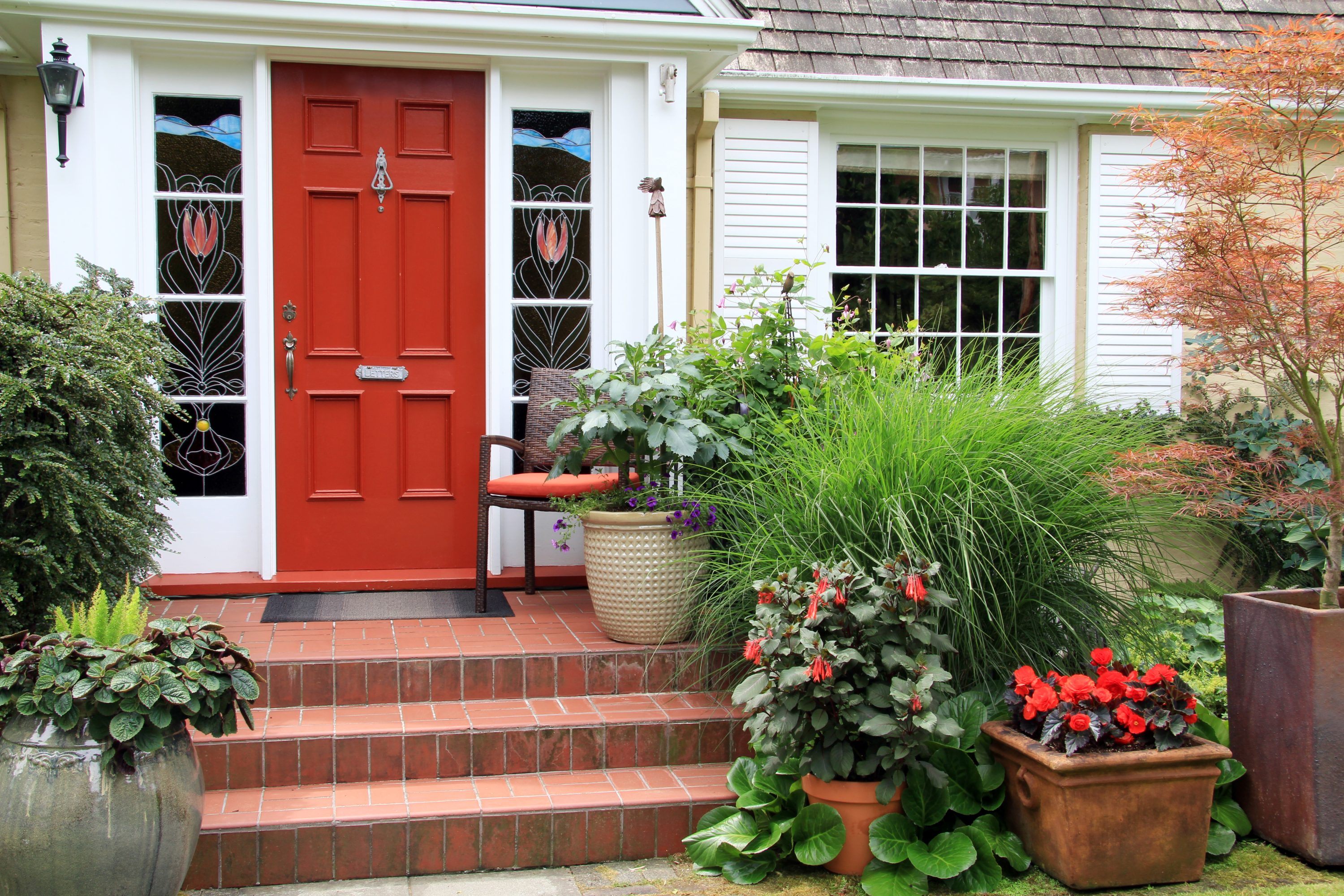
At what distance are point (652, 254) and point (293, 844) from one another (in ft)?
9.36

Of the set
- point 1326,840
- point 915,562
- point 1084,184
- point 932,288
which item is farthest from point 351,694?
point 1084,184

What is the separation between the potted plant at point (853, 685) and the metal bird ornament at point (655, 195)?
1931 mm

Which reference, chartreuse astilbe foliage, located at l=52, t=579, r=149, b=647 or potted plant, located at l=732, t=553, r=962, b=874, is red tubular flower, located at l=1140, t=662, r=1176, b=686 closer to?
potted plant, located at l=732, t=553, r=962, b=874

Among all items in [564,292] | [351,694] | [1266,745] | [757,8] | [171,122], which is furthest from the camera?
[757,8]

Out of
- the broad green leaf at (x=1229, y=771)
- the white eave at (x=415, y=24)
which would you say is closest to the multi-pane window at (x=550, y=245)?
the white eave at (x=415, y=24)

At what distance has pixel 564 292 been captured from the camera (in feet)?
16.2

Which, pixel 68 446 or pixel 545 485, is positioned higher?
pixel 68 446

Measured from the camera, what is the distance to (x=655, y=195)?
4.52 metres

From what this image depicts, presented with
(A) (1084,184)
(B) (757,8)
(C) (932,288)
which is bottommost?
(C) (932,288)

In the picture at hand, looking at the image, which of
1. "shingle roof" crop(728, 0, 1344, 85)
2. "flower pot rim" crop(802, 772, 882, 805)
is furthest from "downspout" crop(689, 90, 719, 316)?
"flower pot rim" crop(802, 772, 882, 805)

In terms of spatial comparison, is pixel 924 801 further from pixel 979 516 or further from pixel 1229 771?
pixel 1229 771

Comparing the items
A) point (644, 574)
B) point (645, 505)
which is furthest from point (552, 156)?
point (644, 574)

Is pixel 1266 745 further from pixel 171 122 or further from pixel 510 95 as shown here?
pixel 171 122

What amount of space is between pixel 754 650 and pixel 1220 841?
147 centimetres
